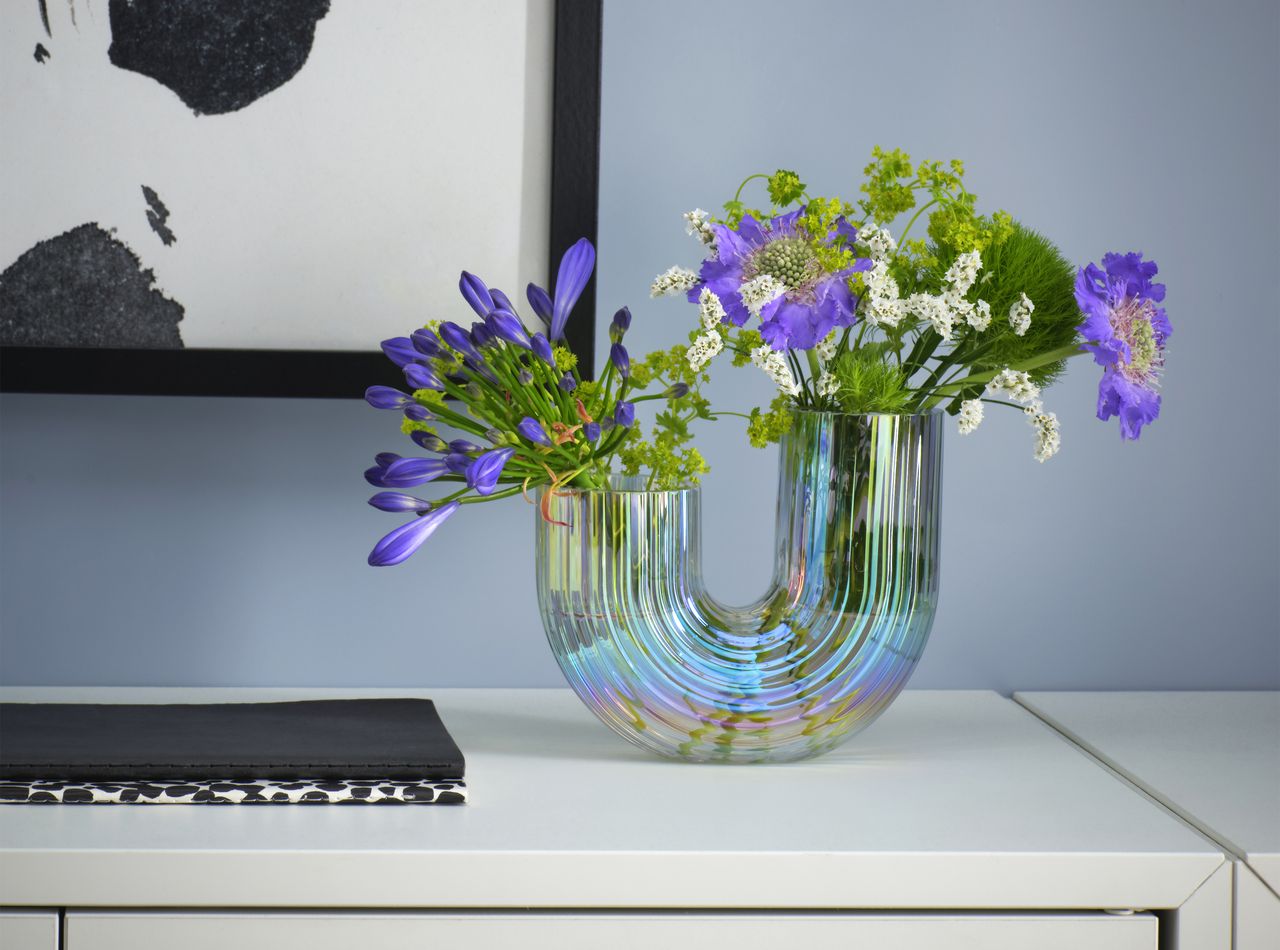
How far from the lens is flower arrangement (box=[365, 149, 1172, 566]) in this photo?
2.67ft

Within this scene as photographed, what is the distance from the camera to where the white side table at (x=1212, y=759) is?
2.39ft

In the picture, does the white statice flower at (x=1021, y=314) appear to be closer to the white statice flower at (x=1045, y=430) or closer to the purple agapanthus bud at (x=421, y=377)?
the white statice flower at (x=1045, y=430)

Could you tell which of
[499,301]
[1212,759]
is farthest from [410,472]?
[1212,759]

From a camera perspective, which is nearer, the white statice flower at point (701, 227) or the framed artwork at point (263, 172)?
the white statice flower at point (701, 227)

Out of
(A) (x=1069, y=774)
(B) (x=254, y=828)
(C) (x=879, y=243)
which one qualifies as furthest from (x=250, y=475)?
(A) (x=1069, y=774)

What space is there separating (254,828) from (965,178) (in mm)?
795

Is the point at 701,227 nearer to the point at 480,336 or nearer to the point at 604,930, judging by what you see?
the point at 480,336

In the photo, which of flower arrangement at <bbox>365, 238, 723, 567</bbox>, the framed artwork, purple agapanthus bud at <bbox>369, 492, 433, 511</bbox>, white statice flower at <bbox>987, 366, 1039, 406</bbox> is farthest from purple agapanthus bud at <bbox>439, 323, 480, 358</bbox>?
white statice flower at <bbox>987, 366, 1039, 406</bbox>

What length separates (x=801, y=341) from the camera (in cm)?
82

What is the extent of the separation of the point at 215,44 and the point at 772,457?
586 millimetres

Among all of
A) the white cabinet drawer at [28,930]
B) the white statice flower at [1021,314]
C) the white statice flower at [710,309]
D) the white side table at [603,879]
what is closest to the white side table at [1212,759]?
the white side table at [603,879]

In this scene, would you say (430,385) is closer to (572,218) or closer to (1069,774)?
(572,218)

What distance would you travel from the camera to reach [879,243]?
865mm

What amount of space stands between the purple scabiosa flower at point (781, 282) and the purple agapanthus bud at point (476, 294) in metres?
0.15
